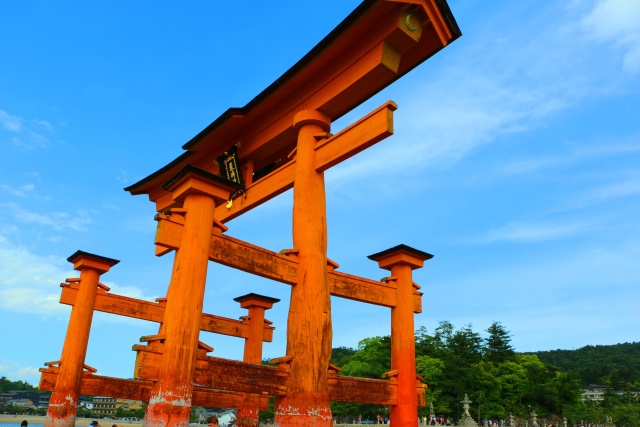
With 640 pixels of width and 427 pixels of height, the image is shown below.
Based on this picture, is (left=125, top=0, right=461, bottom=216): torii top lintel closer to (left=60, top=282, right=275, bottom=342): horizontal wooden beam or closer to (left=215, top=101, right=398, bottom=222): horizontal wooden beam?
(left=215, top=101, right=398, bottom=222): horizontal wooden beam

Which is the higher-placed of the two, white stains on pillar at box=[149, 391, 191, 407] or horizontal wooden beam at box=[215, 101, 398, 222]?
horizontal wooden beam at box=[215, 101, 398, 222]

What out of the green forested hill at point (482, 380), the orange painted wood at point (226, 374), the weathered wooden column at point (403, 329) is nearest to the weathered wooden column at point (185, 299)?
the orange painted wood at point (226, 374)

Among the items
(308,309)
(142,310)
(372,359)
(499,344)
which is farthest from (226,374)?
(499,344)

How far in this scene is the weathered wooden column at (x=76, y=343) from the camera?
32.2 feet

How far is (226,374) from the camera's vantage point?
20.4 feet

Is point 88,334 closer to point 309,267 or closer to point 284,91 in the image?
point 309,267

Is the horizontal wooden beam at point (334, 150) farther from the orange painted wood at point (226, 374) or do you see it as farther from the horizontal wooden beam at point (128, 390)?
the horizontal wooden beam at point (128, 390)

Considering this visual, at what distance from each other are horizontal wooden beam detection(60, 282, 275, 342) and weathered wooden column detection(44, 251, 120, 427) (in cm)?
35

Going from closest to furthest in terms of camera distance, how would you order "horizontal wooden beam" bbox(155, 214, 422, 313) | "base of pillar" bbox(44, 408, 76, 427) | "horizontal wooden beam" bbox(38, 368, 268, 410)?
"horizontal wooden beam" bbox(155, 214, 422, 313) → "horizontal wooden beam" bbox(38, 368, 268, 410) → "base of pillar" bbox(44, 408, 76, 427)

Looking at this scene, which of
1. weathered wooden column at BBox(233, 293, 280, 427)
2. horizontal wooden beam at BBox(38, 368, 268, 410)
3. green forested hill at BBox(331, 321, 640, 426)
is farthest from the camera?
green forested hill at BBox(331, 321, 640, 426)

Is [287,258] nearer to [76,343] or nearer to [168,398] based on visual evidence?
[168,398]

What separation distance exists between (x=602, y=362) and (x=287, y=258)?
137 metres

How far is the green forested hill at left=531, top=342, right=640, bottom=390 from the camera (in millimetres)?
92250

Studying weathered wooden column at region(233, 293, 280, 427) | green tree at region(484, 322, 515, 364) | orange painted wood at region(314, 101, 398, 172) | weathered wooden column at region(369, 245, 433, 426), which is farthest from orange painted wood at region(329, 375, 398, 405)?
green tree at region(484, 322, 515, 364)
